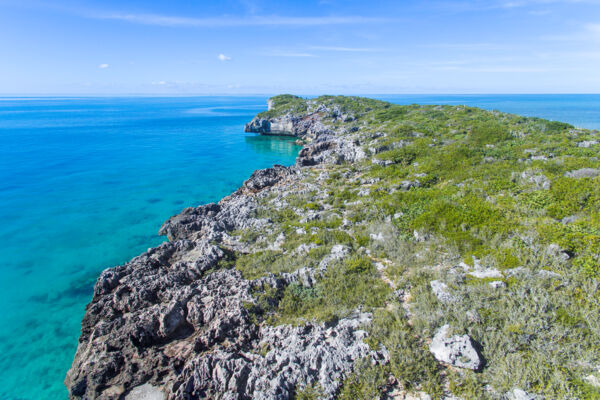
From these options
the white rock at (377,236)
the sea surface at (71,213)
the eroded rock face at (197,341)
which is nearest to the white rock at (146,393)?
the eroded rock face at (197,341)

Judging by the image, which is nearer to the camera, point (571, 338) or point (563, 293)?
point (571, 338)

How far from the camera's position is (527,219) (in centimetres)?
1409

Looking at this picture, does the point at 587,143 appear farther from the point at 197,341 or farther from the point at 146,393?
the point at 146,393

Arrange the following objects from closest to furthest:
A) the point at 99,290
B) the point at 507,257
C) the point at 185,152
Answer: the point at 507,257 < the point at 99,290 < the point at 185,152

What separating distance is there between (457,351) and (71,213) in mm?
37804

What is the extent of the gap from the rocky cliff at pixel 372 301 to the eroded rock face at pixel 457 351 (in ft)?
0.15

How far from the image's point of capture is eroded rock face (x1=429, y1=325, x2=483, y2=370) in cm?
810

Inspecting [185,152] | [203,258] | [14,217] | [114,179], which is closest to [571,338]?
[203,258]

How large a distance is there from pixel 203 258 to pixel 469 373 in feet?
43.6

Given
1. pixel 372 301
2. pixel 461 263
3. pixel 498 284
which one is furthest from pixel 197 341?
pixel 461 263

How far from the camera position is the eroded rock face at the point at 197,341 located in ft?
29.0

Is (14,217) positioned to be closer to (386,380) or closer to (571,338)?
(386,380)

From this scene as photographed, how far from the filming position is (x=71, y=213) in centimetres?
3153

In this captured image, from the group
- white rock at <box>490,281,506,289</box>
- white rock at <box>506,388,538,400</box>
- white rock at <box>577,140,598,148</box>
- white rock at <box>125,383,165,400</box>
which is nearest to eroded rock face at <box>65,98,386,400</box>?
white rock at <box>125,383,165,400</box>
